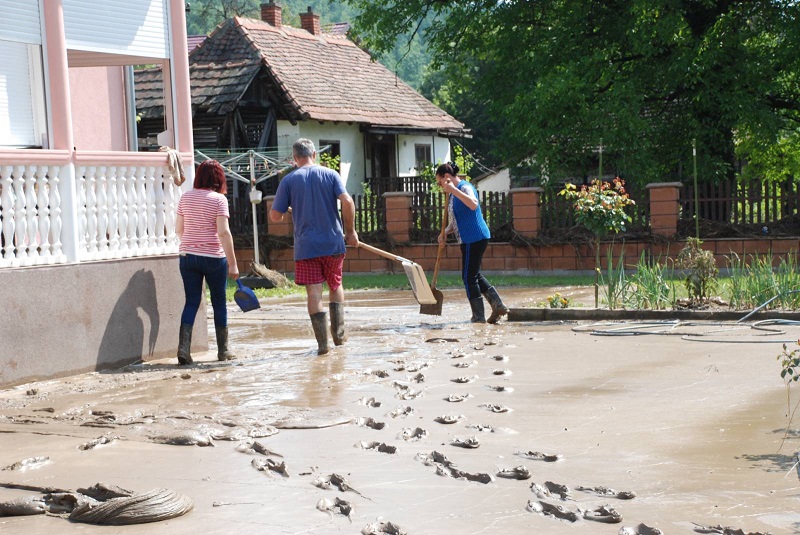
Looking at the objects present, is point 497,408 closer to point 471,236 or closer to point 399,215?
point 471,236

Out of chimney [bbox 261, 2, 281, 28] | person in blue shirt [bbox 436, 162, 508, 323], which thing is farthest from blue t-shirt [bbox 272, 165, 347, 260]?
chimney [bbox 261, 2, 281, 28]

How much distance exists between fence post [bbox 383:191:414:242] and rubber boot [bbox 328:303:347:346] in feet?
39.8

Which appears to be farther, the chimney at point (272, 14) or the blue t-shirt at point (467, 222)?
the chimney at point (272, 14)

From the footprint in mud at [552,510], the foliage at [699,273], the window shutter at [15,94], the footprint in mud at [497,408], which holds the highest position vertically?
the window shutter at [15,94]

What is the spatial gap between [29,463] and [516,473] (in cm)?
250

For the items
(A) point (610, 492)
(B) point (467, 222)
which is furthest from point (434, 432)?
(B) point (467, 222)

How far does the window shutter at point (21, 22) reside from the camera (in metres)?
9.03

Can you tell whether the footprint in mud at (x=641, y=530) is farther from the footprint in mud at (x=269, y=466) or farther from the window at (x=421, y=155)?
the window at (x=421, y=155)

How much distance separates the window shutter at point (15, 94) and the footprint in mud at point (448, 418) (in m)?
6.47

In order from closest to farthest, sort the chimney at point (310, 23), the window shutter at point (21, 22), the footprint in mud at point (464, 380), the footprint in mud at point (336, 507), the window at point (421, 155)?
the footprint in mud at point (336, 507), the footprint in mud at point (464, 380), the window shutter at point (21, 22), the chimney at point (310, 23), the window at point (421, 155)

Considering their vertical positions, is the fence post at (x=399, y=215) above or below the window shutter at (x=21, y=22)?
below

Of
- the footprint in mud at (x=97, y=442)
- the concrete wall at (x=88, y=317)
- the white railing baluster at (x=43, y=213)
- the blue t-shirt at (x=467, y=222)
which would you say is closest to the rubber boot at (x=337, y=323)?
the concrete wall at (x=88, y=317)

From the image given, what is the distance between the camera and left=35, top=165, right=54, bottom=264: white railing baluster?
912cm

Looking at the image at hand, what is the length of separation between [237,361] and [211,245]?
3.46ft
